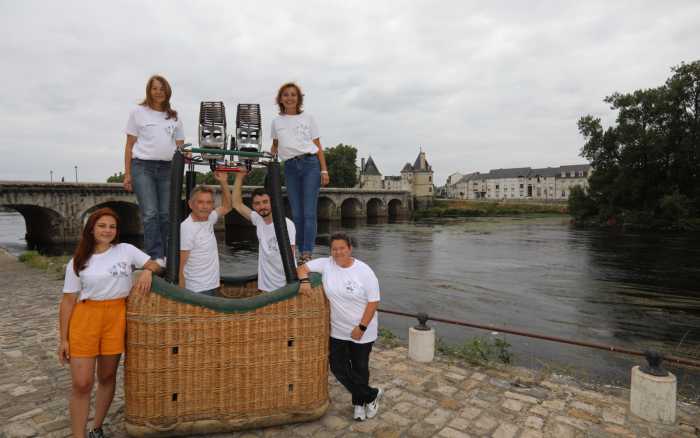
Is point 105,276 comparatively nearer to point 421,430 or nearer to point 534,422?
point 421,430

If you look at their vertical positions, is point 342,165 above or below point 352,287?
above

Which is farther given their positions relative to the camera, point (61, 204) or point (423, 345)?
point (61, 204)

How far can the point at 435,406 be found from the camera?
15.0ft

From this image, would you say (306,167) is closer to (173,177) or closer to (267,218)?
(267,218)

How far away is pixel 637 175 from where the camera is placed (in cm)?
4528

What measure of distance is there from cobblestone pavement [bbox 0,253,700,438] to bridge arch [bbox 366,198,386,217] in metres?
65.8

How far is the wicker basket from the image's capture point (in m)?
3.51

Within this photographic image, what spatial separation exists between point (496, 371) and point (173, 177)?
4.56 metres

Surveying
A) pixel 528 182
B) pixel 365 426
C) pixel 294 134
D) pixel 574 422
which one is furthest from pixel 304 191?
pixel 528 182

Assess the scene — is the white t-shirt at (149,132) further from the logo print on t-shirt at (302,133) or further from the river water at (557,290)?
the river water at (557,290)

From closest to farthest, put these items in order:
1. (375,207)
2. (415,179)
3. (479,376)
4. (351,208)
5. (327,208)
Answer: (479,376), (327,208), (351,208), (375,207), (415,179)

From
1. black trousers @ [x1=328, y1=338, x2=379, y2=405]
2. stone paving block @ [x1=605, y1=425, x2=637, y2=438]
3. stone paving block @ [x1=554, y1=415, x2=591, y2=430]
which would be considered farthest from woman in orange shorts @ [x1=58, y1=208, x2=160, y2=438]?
stone paving block @ [x1=605, y1=425, x2=637, y2=438]

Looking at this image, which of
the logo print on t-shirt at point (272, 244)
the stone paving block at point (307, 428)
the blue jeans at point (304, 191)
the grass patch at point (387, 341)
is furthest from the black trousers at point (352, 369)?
the grass patch at point (387, 341)

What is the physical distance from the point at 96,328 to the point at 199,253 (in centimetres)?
115
